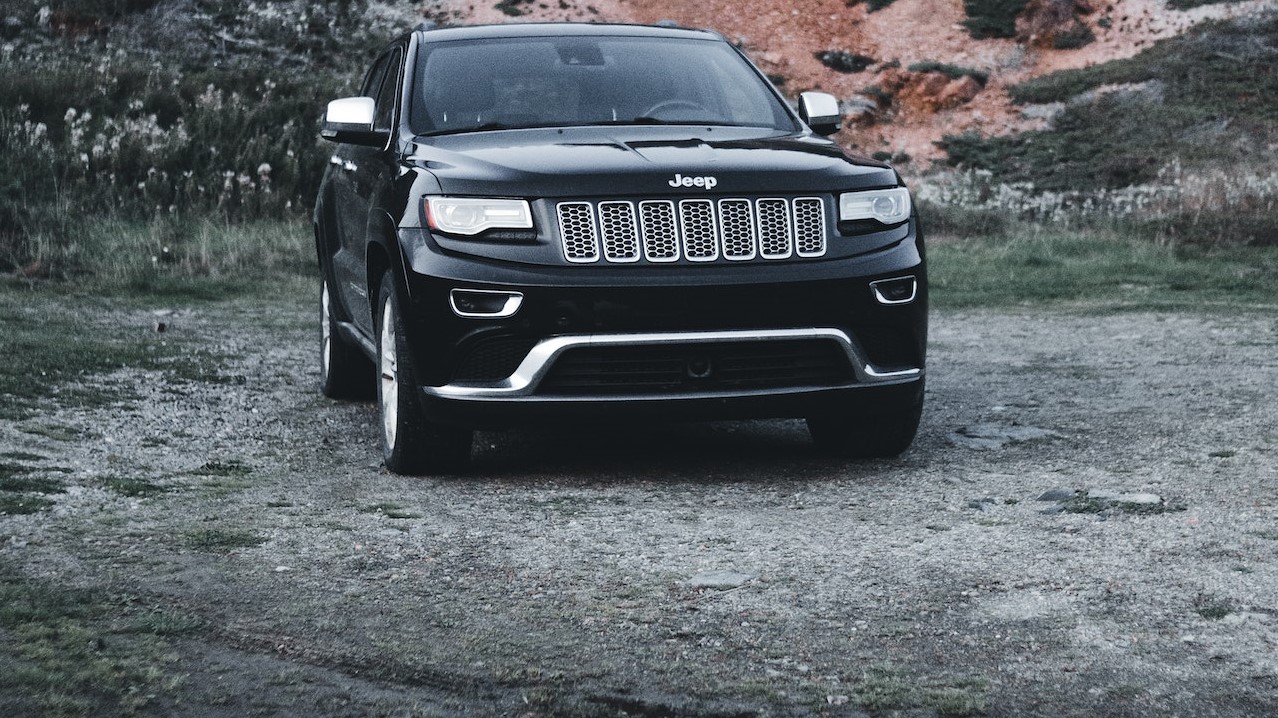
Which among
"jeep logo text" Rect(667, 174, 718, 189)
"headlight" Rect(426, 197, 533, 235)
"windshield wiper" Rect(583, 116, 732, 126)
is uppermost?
"jeep logo text" Rect(667, 174, 718, 189)

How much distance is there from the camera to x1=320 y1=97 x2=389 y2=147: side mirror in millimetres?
6734

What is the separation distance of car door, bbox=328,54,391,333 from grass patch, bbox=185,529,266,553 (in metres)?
1.79

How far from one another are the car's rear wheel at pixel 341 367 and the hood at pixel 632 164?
1.88 m

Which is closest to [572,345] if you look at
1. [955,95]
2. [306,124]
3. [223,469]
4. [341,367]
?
[223,469]

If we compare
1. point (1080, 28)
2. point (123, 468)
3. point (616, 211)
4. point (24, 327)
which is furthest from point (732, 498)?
point (1080, 28)

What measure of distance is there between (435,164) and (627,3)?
112 feet

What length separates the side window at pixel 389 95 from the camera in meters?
7.05

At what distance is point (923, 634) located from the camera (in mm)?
4008

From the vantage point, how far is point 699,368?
5754mm

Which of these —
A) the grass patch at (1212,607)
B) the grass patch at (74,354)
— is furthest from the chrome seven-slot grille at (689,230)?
the grass patch at (74,354)

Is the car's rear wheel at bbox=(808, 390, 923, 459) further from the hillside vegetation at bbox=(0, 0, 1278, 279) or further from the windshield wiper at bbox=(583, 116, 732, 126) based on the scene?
the hillside vegetation at bbox=(0, 0, 1278, 279)

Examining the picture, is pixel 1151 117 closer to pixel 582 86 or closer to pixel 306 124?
pixel 306 124

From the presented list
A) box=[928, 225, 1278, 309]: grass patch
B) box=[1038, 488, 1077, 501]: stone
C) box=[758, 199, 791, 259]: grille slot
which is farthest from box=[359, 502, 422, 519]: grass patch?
box=[928, 225, 1278, 309]: grass patch

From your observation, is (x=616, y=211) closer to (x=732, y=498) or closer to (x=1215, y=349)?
(x=732, y=498)
